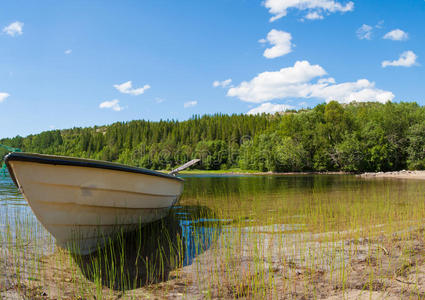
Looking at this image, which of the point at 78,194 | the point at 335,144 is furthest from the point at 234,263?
the point at 335,144

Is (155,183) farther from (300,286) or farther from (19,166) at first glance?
(300,286)

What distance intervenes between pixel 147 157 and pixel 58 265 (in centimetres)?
10606

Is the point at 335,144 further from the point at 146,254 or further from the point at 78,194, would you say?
the point at 78,194

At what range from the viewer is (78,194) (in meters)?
4.71

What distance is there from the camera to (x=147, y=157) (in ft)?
355

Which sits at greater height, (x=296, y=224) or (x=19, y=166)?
(x=19, y=166)

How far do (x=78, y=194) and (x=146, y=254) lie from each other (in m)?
1.62

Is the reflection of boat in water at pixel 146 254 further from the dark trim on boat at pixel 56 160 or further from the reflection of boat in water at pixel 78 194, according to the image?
the dark trim on boat at pixel 56 160

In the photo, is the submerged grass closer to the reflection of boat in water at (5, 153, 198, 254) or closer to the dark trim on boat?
the reflection of boat in water at (5, 153, 198, 254)

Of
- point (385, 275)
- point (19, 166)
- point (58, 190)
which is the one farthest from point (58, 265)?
point (385, 275)

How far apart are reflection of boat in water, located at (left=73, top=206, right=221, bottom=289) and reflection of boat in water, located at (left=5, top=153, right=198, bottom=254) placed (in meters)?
0.35

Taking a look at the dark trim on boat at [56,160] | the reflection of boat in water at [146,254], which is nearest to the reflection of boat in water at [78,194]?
the dark trim on boat at [56,160]

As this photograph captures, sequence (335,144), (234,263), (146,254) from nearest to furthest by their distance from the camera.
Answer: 1. (234,263)
2. (146,254)
3. (335,144)

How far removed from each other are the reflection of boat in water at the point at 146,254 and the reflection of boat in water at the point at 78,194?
1.16 ft
